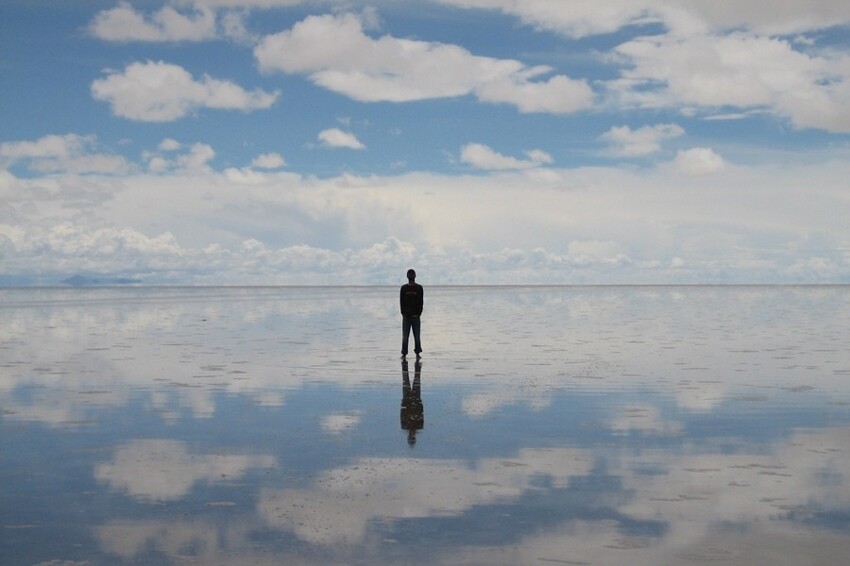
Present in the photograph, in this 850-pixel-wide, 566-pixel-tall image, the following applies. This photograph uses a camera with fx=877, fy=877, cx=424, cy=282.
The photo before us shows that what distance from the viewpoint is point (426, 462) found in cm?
1111

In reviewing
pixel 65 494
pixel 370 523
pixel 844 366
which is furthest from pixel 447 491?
pixel 844 366

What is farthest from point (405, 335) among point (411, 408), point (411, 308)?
point (411, 408)

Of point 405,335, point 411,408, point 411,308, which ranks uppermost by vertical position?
point 411,308

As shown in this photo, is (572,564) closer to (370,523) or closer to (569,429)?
(370,523)

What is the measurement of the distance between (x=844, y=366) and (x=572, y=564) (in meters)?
18.9

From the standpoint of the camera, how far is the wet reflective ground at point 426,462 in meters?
7.66

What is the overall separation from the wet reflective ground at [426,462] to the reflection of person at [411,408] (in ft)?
0.24

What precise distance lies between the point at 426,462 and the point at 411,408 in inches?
191

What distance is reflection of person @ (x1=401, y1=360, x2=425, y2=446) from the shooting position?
45.3 feet

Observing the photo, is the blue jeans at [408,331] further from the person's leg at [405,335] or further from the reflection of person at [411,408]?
the reflection of person at [411,408]

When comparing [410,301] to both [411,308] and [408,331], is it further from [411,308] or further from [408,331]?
[408,331]

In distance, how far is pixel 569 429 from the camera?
13.7m

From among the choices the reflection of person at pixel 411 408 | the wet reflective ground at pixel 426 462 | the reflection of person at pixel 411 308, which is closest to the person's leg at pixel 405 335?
the reflection of person at pixel 411 308

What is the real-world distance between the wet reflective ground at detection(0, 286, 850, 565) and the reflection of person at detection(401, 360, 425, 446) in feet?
0.24
